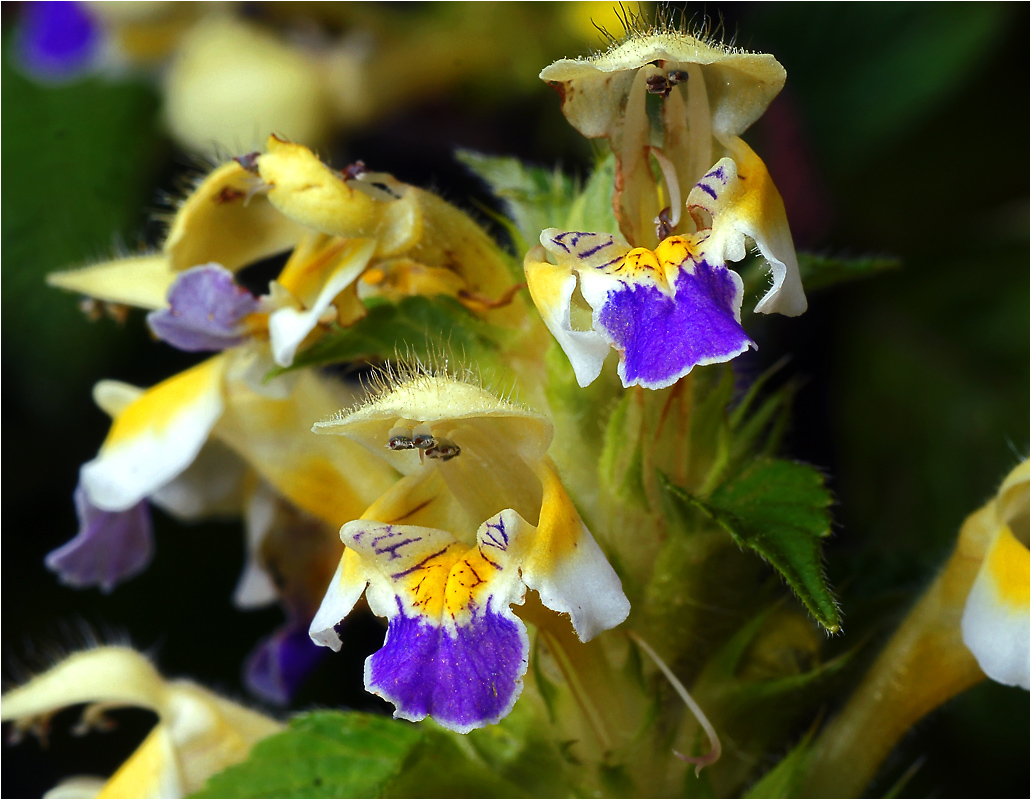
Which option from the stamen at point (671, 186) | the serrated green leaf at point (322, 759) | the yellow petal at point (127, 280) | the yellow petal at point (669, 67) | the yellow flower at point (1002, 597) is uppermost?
the yellow petal at point (669, 67)

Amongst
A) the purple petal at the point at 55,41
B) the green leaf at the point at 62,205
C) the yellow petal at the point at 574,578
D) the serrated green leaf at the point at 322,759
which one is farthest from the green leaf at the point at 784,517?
the purple petal at the point at 55,41

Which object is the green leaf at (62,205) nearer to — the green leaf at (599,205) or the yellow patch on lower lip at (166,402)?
the yellow patch on lower lip at (166,402)

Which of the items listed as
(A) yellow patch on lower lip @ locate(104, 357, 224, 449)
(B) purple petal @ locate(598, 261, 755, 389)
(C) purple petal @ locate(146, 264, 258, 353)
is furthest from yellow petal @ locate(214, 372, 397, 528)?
(B) purple petal @ locate(598, 261, 755, 389)

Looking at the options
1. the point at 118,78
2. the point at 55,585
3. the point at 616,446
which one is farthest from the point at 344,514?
the point at 118,78

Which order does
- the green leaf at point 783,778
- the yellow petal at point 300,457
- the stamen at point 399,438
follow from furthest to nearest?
the yellow petal at point 300,457
the green leaf at point 783,778
the stamen at point 399,438

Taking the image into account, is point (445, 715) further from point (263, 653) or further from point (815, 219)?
point (815, 219)

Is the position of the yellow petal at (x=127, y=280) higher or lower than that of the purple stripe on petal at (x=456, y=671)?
lower

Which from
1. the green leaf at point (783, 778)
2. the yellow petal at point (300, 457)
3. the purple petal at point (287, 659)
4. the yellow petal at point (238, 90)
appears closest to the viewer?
the green leaf at point (783, 778)
